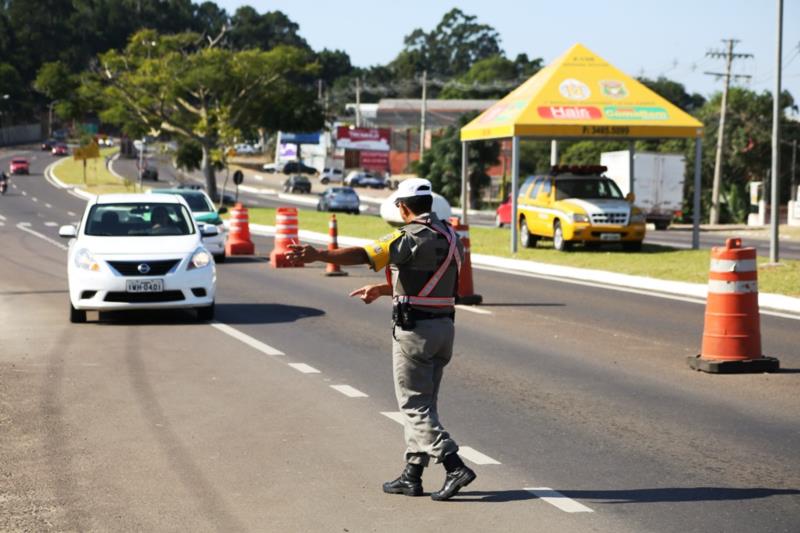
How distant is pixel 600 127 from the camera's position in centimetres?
3108

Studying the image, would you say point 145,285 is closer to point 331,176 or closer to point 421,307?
point 421,307

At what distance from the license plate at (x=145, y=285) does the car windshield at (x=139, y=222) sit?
1.42 meters

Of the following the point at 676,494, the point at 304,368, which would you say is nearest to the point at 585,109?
the point at 304,368

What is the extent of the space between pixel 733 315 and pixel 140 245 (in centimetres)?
745

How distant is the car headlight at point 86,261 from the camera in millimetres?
15688

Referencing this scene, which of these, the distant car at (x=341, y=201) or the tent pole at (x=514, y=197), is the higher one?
the tent pole at (x=514, y=197)

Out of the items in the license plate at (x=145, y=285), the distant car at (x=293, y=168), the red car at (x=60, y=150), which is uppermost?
the red car at (x=60, y=150)

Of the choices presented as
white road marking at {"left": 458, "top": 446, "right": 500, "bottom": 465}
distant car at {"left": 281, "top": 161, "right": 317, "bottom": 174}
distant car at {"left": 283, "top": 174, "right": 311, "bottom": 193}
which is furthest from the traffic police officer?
distant car at {"left": 281, "top": 161, "right": 317, "bottom": 174}

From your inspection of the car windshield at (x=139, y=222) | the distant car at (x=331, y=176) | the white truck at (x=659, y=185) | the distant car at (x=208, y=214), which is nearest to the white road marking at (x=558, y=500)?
the car windshield at (x=139, y=222)

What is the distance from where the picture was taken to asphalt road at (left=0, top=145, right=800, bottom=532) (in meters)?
6.86

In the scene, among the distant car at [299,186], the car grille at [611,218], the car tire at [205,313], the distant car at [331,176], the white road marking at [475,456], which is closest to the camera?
the white road marking at [475,456]

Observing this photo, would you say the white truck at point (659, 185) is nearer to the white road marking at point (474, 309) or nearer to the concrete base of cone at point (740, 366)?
the white road marking at point (474, 309)

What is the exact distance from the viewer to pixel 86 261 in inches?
623

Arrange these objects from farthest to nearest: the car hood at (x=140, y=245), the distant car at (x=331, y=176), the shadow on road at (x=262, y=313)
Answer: the distant car at (x=331, y=176)
the shadow on road at (x=262, y=313)
the car hood at (x=140, y=245)
